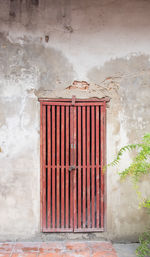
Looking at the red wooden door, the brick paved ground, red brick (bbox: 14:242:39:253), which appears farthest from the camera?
the red wooden door

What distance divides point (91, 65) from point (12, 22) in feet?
5.34

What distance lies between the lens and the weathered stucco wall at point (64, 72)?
14.1 feet

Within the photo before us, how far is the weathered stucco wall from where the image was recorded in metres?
4.30

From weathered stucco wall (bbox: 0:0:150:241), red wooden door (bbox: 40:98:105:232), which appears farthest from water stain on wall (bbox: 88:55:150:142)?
red wooden door (bbox: 40:98:105:232)

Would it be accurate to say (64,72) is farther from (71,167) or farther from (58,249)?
(58,249)

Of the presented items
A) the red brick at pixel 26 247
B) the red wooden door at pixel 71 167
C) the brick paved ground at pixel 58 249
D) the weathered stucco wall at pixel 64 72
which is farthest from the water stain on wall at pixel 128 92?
the red brick at pixel 26 247

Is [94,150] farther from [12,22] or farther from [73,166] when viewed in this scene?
[12,22]

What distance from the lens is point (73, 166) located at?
14.1 ft

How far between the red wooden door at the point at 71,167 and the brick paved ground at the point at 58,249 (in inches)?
9.7

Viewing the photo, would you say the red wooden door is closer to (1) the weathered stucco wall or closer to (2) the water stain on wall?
(1) the weathered stucco wall

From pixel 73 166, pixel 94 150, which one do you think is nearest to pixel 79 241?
pixel 73 166

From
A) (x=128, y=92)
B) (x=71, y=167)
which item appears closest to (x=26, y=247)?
(x=71, y=167)

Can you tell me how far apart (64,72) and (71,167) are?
1.73 metres

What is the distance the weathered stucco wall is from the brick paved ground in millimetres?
202
